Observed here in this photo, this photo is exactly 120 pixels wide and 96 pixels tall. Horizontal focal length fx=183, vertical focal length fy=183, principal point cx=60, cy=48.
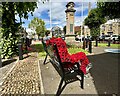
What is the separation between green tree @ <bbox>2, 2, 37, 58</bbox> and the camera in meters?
13.1

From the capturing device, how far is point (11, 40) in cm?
1355

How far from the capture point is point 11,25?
14203mm

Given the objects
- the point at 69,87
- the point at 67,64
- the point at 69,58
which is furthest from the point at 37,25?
the point at 67,64

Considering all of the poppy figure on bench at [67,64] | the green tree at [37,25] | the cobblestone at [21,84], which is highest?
the green tree at [37,25]

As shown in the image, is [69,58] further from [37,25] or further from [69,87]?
[37,25]

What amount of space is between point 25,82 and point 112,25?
→ 70531 mm

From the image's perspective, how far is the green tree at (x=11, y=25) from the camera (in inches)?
516

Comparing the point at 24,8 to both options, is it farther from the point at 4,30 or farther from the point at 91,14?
the point at 91,14

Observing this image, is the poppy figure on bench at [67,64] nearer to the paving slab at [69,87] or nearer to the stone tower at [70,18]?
Answer: the paving slab at [69,87]

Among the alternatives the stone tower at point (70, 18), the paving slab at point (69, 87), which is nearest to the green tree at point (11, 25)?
the paving slab at point (69, 87)

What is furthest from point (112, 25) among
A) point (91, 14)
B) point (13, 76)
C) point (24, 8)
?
point (13, 76)

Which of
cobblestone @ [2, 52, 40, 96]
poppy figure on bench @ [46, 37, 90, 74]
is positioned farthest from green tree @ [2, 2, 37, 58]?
poppy figure on bench @ [46, 37, 90, 74]

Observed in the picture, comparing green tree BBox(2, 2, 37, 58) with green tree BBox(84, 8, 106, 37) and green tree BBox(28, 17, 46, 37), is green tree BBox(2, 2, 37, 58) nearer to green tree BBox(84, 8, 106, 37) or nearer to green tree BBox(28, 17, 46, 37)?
green tree BBox(84, 8, 106, 37)

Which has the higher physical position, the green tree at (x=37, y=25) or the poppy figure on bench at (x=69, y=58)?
the green tree at (x=37, y=25)
